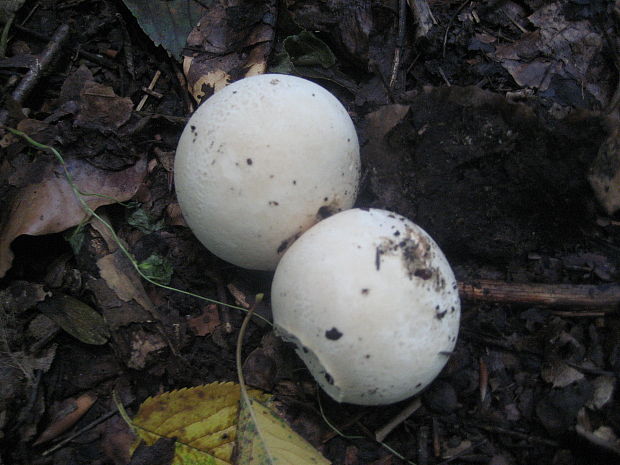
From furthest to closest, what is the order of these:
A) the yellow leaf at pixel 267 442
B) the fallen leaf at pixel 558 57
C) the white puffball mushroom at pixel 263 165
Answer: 1. the fallen leaf at pixel 558 57
2. the yellow leaf at pixel 267 442
3. the white puffball mushroom at pixel 263 165

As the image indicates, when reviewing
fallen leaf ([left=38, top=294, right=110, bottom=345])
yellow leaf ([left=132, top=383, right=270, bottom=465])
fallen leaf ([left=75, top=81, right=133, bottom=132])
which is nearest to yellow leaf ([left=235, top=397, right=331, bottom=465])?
yellow leaf ([left=132, top=383, right=270, bottom=465])

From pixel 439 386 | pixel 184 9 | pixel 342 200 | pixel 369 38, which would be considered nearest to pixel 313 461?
pixel 439 386

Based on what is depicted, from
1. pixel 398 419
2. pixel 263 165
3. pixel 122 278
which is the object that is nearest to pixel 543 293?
pixel 398 419

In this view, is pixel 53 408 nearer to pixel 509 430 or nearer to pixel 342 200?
pixel 342 200

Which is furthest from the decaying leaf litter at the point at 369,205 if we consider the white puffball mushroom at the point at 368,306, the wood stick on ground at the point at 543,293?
the white puffball mushroom at the point at 368,306

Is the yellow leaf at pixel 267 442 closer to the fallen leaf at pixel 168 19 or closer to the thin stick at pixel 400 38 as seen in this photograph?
the thin stick at pixel 400 38

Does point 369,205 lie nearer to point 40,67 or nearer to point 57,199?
point 57,199
